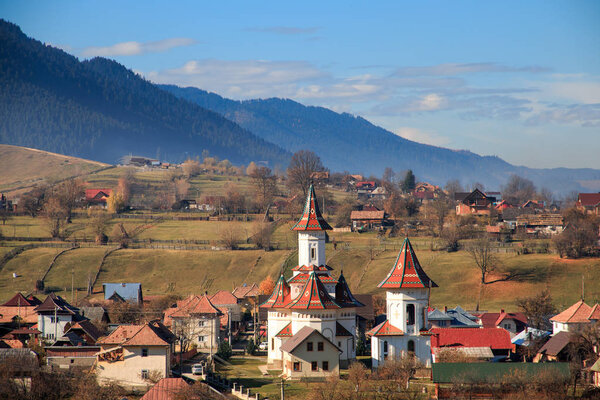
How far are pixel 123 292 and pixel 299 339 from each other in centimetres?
3874

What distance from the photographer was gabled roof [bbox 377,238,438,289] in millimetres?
63688

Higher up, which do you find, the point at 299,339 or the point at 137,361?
the point at 299,339

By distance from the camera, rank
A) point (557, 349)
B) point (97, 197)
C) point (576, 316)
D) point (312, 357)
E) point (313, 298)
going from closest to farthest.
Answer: point (312, 357), point (557, 349), point (313, 298), point (576, 316), point (97, 197)

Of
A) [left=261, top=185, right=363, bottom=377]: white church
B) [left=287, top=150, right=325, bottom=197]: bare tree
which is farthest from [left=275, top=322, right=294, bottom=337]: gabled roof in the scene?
[left=287, top=150, right=325, bottom=197]: bare tree

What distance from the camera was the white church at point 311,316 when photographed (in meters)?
61.0

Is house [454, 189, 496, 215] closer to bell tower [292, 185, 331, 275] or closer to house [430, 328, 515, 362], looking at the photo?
bell tower [292, 185, 331, 275]

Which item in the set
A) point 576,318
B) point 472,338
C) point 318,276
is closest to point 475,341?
point 472,338

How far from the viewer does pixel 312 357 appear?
6097 centimetres

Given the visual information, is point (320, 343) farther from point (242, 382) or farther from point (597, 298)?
point (597, 298)

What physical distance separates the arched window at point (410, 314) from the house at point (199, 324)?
677 inches

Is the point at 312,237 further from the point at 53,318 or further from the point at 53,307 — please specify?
the point at 53,318

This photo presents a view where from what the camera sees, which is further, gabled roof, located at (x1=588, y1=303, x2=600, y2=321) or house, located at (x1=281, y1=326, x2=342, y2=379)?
gabled roof, located at (x1=588, y1=303, x2=600, y2=321)

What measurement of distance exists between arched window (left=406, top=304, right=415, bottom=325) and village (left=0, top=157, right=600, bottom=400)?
0.12 metres

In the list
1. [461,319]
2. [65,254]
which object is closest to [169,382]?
[461,319]
